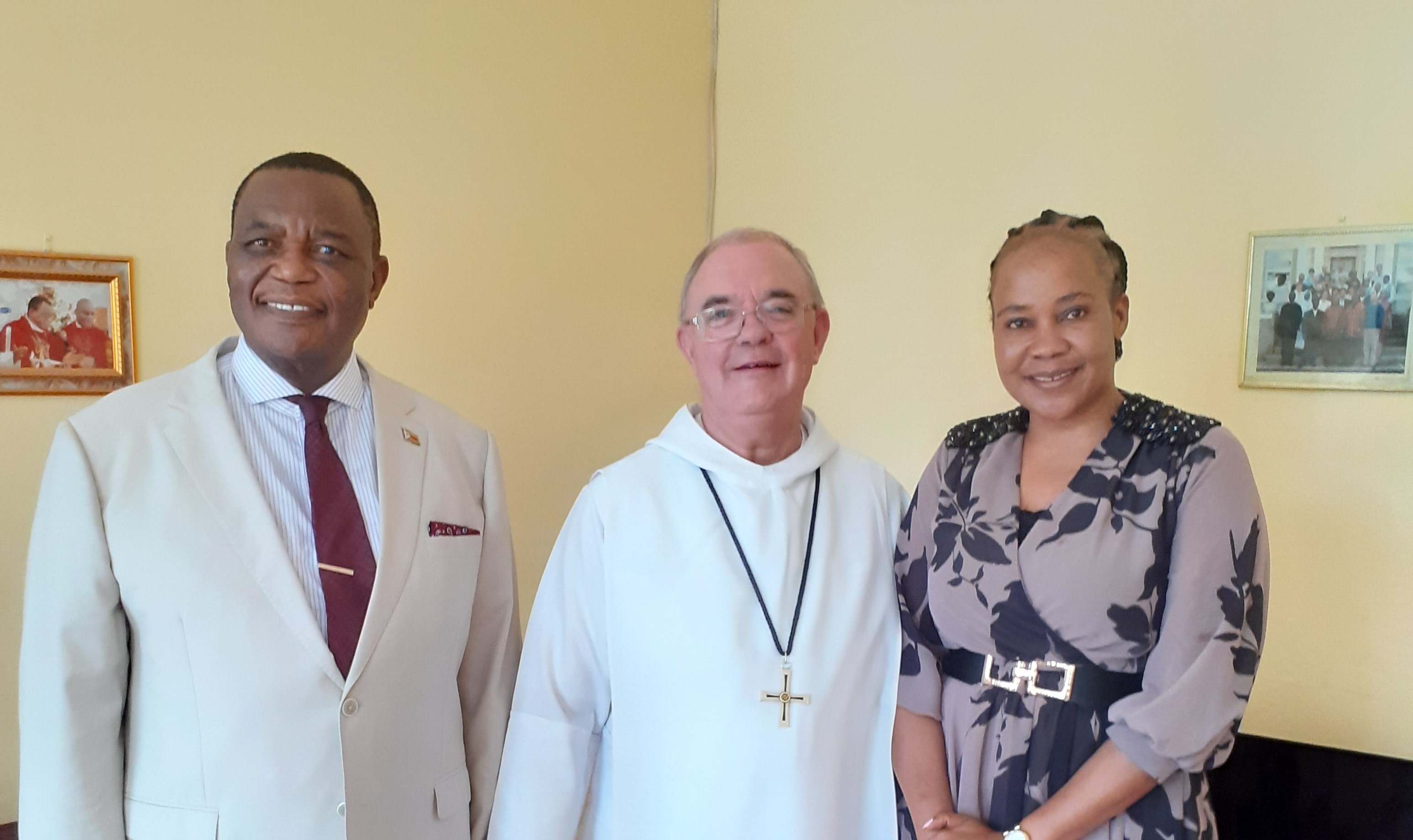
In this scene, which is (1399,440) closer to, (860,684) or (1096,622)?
(1096,622)

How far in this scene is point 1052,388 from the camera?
1.42 meters

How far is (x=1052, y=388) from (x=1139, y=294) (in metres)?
1.21

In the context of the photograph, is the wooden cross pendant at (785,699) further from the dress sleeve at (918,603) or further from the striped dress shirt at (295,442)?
the striped dress shirt at (295,442)

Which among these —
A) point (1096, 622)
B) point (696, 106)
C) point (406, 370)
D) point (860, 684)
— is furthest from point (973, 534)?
point (696, 106)

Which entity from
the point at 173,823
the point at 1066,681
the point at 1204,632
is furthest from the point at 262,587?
the point at 1204,632

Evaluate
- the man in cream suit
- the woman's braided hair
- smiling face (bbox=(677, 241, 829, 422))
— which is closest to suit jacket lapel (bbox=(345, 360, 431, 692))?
the man in cream suit

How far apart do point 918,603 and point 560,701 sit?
69cm

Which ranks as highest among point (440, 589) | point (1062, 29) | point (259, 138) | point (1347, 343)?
point (1062, 29)

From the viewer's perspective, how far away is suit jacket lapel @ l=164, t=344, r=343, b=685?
148cm

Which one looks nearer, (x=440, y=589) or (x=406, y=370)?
(x=440, y=589)

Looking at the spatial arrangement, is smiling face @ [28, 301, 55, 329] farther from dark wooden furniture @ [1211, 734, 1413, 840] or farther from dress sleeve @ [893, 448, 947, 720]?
dark wooden furniture @ [1211, 734, 1413, 840]

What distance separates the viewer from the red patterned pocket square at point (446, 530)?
1688mm

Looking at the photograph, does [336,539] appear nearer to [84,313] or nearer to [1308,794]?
[84,313]

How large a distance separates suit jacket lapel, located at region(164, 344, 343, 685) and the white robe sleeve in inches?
14.2
